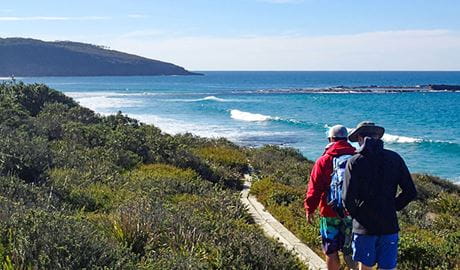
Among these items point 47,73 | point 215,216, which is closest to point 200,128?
point 215,216

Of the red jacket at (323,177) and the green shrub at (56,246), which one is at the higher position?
the red jacket at (323,177)

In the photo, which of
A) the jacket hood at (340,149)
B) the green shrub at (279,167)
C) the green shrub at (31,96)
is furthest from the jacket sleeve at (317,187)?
the green shrub at (31,96)

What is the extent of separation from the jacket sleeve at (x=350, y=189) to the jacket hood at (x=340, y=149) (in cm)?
53

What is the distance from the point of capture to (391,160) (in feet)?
16.6

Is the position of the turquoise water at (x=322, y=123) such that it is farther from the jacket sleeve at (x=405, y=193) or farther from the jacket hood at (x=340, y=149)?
the jacket sleeve at (x=405, y=193)

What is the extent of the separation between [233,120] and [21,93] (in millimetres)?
30378

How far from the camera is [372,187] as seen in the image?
16.5ft

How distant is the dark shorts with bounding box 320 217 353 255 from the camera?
5.75 metres

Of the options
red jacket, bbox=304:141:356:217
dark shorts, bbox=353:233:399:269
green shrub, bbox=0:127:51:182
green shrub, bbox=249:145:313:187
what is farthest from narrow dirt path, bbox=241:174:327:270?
green shrub, bbox=0:127:51:182

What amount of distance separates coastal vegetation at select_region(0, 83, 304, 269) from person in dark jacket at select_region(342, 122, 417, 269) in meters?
1.44

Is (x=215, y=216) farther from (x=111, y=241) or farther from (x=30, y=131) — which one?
(x=30, y=131)

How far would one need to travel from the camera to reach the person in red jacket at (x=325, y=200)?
5684 mm

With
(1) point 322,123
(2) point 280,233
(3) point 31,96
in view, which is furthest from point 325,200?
(1) point 322,123

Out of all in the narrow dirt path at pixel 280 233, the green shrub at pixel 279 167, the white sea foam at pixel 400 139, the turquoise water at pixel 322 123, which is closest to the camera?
the narrow dirt path at pixel 280 233
